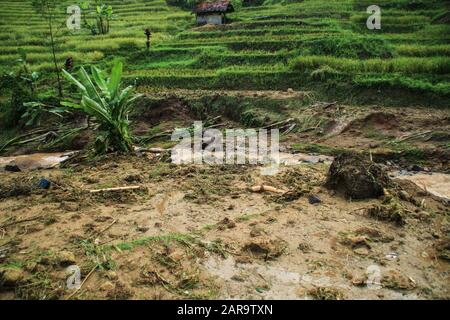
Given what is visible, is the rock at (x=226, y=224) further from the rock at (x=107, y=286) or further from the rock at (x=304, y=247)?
the rock at (x=107, y=286)

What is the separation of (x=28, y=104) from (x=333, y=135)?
717cm

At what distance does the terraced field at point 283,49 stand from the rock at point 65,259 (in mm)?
7624

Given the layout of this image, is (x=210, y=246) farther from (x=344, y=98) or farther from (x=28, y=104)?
(x=28, y=104)

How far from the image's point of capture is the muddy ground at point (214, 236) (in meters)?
3.12

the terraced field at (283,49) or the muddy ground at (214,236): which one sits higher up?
the terraced field at (283,49)

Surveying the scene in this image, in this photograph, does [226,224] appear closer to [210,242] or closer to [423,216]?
[210,242]

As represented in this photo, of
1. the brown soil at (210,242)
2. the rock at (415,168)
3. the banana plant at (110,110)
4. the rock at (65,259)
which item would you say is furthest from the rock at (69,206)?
the rock at (415,168)

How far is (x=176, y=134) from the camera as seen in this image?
8.12 meters

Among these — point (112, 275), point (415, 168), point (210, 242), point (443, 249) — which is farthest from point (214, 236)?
point (415, 168)

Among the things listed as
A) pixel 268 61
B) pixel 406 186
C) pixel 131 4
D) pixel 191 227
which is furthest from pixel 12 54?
pixel 406 186

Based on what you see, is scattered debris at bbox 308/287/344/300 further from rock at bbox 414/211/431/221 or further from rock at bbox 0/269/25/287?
rock at bbox 0/269/25/287

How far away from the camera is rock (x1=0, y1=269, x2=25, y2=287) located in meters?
3.04
